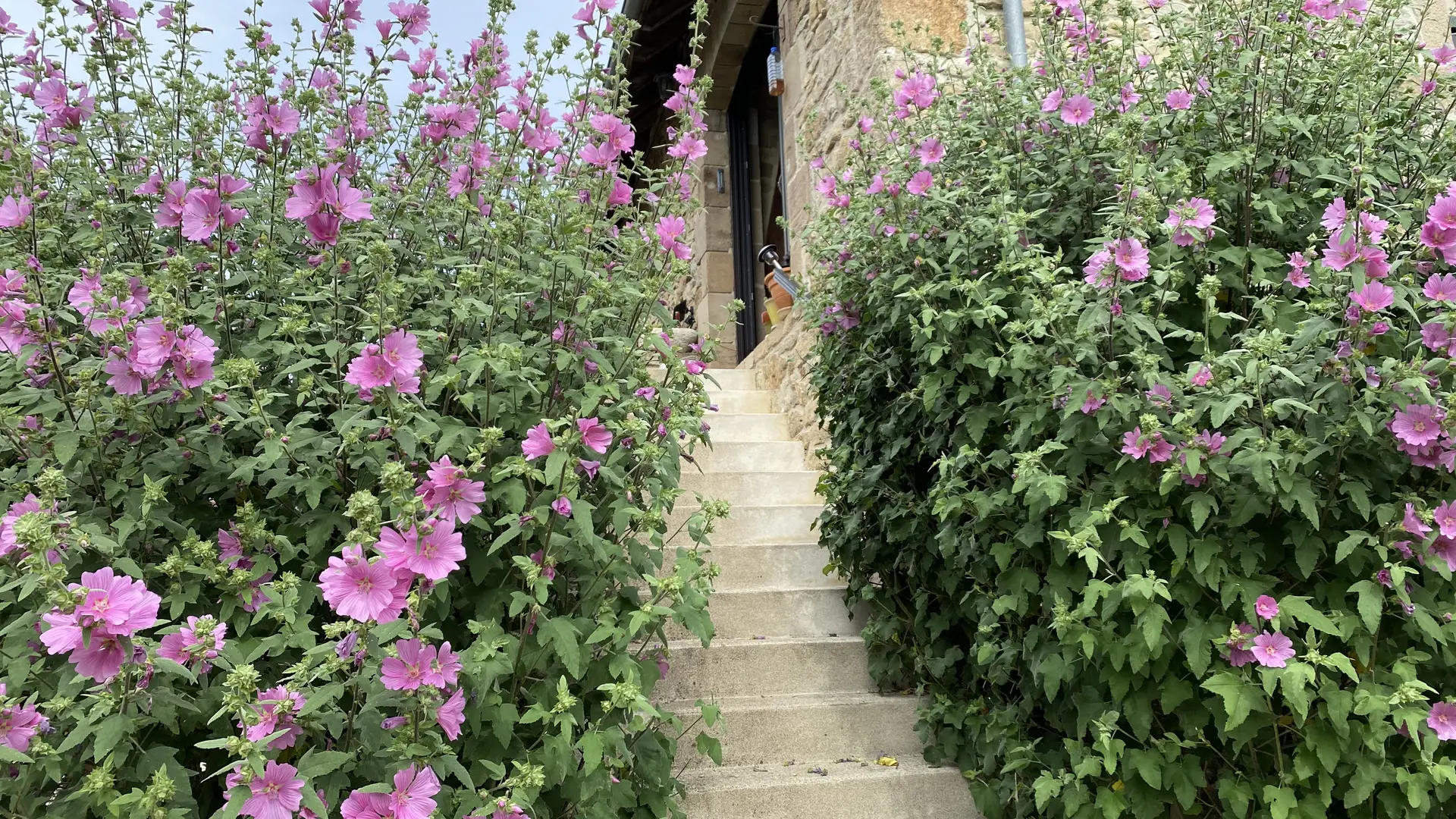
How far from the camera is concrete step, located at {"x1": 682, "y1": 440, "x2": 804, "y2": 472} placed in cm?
441

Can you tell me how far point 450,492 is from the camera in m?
1.53

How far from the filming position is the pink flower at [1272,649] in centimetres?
188

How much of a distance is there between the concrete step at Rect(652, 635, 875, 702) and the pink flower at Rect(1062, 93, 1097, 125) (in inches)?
71.6

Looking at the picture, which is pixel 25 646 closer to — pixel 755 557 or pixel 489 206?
pixel 489 206

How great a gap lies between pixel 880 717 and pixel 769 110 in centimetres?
567

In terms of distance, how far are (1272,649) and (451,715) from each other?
1643 millimetres

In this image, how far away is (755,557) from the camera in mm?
3543

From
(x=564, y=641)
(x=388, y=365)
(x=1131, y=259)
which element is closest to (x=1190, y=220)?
(x=1131, y=259)

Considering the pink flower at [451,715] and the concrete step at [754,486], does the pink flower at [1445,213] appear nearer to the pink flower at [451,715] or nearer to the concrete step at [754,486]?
the pink flower at [451,715]

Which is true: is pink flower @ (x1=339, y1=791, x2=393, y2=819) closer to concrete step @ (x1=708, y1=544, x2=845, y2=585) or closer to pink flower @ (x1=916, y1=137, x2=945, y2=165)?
concrete step @ (x1=708, y1=544, x2=845, y2=585)

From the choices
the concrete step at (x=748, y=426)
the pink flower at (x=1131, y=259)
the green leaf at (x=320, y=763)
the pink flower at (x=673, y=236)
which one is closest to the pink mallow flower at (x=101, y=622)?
the green leaf at (x=320, y=763)

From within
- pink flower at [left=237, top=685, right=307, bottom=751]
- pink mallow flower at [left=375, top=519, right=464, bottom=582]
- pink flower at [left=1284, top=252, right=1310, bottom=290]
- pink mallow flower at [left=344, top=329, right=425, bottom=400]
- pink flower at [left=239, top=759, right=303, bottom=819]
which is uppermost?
pink flower at [left=1284, top=252, right=1310, bottom=290]

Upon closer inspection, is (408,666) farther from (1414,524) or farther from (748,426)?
(748,426)

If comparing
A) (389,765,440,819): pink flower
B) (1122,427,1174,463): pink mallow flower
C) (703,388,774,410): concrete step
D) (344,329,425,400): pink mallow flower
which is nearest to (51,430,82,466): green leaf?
(344,329,425,400): pink mallow flower
